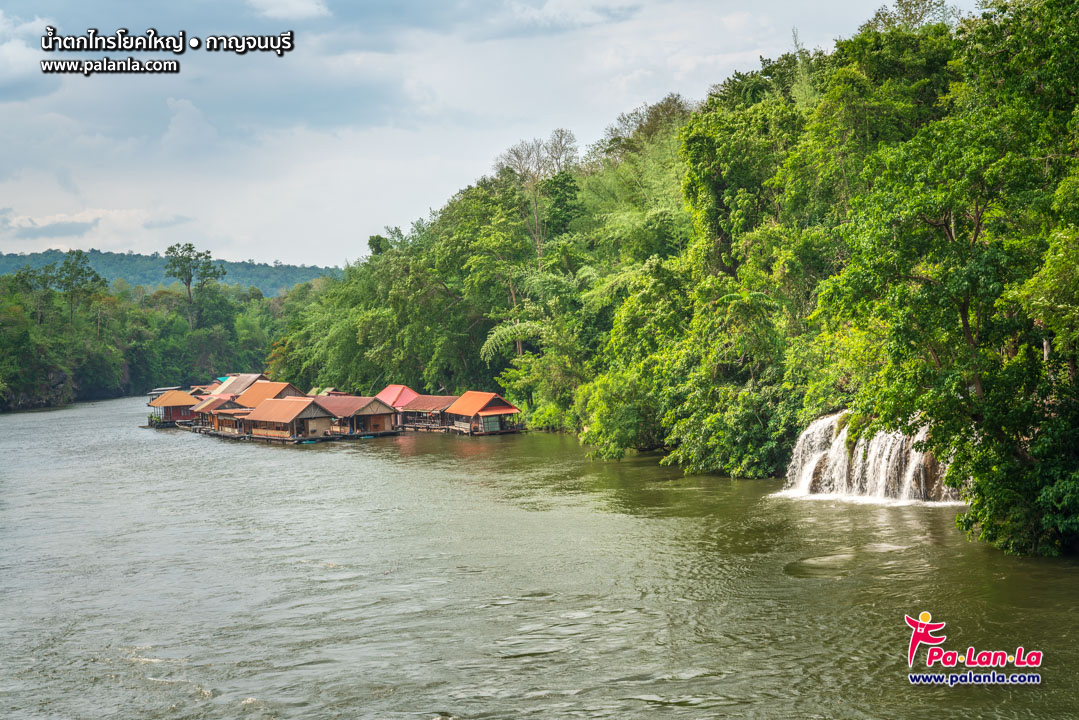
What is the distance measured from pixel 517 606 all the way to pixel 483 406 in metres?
31.6

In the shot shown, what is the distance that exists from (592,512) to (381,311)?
39424 mm

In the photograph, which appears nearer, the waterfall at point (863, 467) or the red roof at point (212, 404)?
the waterfall at point (863, 467)

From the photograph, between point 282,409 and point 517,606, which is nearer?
point 517,606

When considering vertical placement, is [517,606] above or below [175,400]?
below

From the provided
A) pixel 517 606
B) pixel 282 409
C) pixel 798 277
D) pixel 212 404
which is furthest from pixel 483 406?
pixel 517 606

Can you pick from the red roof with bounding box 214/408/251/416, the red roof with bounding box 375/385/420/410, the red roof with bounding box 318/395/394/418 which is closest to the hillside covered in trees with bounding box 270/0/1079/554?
the red roof with bounding box 375/385/420/410

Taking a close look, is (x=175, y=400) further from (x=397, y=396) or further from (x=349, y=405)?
(x=349, y=405)

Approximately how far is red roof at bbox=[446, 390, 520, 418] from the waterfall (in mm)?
23345

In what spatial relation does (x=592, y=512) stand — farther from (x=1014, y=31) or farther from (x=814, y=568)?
(x=1014, y=31)

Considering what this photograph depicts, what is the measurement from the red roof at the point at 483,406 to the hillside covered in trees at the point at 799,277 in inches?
66.8

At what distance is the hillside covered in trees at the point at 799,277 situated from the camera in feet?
55.6

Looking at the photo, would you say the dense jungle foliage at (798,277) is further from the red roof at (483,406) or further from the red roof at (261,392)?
the red roof at (261,392)

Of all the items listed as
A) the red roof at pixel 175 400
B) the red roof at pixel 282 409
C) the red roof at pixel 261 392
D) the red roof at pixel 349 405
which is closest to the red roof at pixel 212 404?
the red roof at pixel 261 392

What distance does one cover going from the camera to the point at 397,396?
5450 cm
